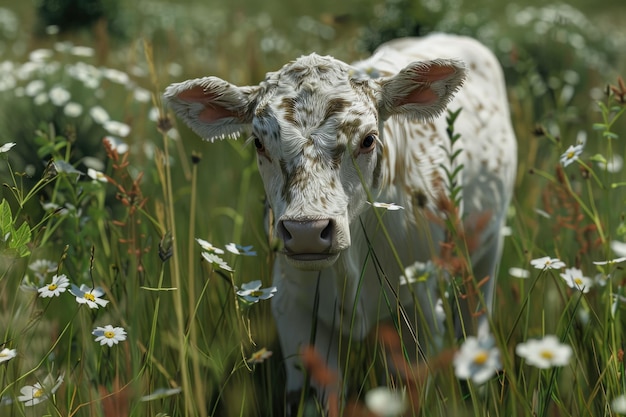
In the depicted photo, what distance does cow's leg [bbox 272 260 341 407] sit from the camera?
108 inches

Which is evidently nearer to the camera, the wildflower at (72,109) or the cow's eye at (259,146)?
the cow's eye at (259,146)

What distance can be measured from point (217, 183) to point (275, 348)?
1.74m

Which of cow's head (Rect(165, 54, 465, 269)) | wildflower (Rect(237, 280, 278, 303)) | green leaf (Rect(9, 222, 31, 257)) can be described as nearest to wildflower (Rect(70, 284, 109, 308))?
green leaf (Rect(9, 222, 31, 257))

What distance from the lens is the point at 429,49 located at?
396 cm

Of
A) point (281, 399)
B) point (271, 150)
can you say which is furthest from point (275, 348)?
point (271, 150)

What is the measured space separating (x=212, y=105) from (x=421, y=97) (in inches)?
28.4

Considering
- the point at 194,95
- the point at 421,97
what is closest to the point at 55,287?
the point at 194,95

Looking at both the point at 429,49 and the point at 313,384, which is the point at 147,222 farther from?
the point at 429,49

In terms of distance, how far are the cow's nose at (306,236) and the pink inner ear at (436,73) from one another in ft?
2.65

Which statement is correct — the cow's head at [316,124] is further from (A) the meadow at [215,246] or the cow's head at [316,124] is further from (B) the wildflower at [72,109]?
(B) the wildflower at [72,109]

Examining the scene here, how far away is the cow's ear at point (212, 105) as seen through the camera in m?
2.66

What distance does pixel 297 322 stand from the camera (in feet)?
9.23

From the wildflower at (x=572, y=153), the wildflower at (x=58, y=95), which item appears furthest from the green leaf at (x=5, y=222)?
A: the wildflower at (x=58, y=95)

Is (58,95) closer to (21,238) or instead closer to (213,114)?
(213,114)
